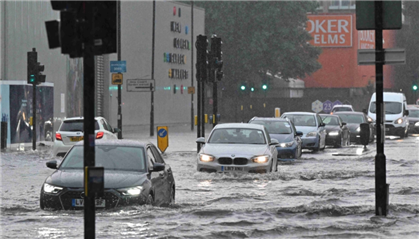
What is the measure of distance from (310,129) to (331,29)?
60.1m

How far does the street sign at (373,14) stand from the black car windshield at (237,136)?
924cm

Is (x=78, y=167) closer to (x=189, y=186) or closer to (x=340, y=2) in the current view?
(x=189, y=186)

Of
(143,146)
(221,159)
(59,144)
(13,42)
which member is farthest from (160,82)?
(143,146)

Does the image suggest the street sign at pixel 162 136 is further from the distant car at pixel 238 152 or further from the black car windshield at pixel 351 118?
the black car windshield at pixel 351 118

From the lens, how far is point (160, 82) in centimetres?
6203

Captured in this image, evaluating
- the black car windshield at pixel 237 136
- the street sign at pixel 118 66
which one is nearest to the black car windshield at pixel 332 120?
the street sign at pixel 118 66

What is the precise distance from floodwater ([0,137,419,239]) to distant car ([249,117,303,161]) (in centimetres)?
308

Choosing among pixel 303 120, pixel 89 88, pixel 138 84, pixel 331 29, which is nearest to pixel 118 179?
pixel 89 88

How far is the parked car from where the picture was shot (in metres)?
32.2

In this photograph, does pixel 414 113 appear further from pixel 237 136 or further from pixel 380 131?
pixel 380 131

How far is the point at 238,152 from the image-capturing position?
782 inches

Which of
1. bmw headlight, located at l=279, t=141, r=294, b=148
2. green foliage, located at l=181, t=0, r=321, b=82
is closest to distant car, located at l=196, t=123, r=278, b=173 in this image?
bmw headlight, located at l=279, t=141, r=294, b=148

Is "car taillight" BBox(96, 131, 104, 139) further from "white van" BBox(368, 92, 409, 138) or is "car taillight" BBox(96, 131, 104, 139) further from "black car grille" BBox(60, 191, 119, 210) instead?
"white van" BBox(368, 92, 409, 138)

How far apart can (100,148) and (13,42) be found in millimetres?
26990
